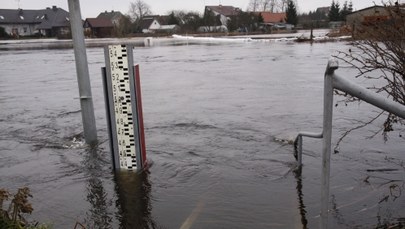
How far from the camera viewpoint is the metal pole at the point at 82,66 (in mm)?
6516

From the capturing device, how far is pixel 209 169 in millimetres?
5809

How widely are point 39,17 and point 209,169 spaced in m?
105

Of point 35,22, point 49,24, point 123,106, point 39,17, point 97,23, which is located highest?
point 39,17

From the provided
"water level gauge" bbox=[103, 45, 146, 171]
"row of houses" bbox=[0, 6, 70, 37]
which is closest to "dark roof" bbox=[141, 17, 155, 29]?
"row of houses" bbox=[0, 6, 70, 37]

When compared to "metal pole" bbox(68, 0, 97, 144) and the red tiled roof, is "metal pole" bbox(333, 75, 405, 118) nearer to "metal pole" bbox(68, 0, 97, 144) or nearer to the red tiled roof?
"metal pole" bbox(68, 0, 97, 144)

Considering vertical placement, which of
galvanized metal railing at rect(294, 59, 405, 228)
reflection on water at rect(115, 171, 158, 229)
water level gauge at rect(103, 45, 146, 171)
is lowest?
reflection on water at rect(115, 171, 158, 229)

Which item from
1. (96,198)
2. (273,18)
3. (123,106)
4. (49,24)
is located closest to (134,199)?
(96,198)

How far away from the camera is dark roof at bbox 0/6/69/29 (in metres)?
95.3

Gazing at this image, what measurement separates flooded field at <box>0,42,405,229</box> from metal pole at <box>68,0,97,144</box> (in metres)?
0.43

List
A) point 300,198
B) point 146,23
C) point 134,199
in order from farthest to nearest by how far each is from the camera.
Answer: point 146,23 < point 134,199 < point 300,198

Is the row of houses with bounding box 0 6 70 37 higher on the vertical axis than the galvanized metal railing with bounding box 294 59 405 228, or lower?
higher

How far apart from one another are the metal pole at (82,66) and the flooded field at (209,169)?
43 cm

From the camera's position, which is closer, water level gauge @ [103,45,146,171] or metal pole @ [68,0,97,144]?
water level gauge @ [103,45,146,171]

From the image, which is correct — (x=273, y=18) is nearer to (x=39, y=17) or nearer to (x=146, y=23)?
(x=146, y=23)
